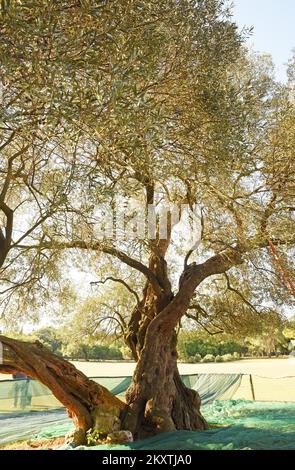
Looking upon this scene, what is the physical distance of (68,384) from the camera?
7.79 metres

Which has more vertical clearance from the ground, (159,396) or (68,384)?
(68,384)

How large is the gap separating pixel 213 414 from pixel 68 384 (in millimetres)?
5262

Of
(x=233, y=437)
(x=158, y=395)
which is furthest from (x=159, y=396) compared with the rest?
(x=233, y=437)

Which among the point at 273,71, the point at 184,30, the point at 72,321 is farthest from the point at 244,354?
the point at 184,30

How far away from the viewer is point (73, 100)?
358cm

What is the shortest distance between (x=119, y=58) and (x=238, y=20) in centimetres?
327

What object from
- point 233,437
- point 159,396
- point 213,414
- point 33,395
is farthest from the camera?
point 33,395

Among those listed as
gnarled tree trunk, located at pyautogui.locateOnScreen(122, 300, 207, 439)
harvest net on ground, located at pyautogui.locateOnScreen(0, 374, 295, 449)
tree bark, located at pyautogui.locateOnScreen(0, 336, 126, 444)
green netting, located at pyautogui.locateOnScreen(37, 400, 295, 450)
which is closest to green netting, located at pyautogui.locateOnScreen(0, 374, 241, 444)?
harvest net on ground, located at pyautogui.locateOnScreen(0, 374, 295, 449)

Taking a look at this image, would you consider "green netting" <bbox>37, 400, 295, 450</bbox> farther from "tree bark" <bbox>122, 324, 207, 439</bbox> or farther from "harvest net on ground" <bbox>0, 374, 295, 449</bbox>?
"tree bark" <bbox>122, 324, 207, 439</bbox>

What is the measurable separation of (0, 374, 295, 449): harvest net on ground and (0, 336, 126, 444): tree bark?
913 mm

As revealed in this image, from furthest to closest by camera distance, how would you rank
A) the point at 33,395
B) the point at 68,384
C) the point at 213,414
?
the point at 33,395, the point at 213,414, the point at 68,384

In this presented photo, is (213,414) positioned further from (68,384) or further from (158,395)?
(68,384)

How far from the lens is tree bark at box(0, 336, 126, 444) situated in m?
6.96

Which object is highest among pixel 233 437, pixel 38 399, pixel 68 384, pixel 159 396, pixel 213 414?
pixel 68 384
